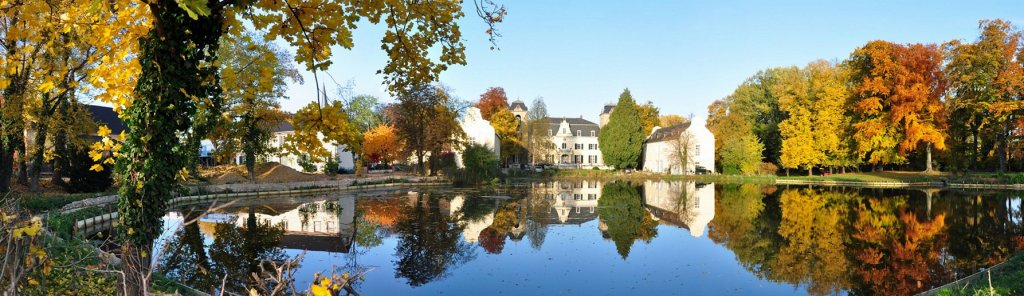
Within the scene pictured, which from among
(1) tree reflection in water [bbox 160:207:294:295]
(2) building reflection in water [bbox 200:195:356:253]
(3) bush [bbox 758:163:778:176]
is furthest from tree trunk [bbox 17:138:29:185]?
(3) bush [bbox 758:163:778:176]

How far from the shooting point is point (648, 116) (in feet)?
210

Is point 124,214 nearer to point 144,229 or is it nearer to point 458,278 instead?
point 144,229

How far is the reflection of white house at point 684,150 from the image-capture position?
151ft

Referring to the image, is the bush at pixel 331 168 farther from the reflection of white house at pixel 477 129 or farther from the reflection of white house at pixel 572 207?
the reflection of white house at pixel 572 207

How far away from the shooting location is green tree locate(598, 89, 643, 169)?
1961 inches

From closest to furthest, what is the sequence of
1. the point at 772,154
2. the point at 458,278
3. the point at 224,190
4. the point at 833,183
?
the point at 458,278
the point at 224,190
the point at 833,183
the point at 772,154

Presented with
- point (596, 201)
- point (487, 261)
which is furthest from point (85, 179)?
point (596, 201)

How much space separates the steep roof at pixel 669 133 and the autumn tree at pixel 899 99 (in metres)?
13.3

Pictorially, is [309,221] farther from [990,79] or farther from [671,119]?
[671,119]

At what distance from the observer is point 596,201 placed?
81.9ft

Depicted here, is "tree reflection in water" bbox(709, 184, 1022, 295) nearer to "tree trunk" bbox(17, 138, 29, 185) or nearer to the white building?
"tree trunk" bbox(17, 138, 29, 185)

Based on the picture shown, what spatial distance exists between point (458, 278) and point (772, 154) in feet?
150

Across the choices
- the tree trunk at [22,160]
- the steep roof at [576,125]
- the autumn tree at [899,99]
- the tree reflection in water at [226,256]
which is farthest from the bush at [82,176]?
the steep roof at [576,125]

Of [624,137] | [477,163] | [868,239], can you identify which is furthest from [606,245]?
[624,137]
